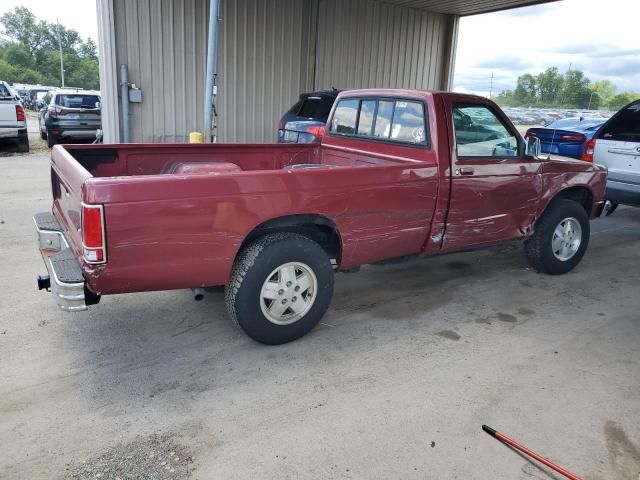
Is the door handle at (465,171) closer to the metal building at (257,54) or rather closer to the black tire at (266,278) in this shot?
the black tire at (266,278)

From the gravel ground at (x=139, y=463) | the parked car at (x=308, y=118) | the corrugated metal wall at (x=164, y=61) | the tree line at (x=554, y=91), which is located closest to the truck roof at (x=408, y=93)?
the gravel ground at (x=139, y=463)

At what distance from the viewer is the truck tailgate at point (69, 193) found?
309 cm

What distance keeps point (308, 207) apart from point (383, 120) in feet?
5.31

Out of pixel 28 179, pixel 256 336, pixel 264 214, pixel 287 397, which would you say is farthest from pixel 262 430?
pixel 28 179

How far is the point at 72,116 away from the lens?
14.2 meters

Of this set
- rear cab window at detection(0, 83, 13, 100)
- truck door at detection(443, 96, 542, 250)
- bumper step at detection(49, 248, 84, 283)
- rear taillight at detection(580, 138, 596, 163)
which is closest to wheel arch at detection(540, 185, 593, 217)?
truck door at detection(443, 96, 542, 250)

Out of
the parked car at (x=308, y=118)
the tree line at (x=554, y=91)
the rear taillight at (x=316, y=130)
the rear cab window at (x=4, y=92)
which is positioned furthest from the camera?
the tree line at (x=554, y=91)

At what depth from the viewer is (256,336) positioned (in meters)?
3.66

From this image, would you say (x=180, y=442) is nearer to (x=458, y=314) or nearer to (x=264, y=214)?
(x=264, y=214)

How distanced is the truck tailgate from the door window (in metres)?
2.89

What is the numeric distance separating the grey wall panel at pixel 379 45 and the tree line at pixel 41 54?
230 ft

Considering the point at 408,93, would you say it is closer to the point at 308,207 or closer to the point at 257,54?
the point at 308,207

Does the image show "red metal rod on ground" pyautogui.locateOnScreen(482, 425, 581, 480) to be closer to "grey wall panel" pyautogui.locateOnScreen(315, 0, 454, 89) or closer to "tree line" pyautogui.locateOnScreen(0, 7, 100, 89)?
"grey wall panel" pyautogui.locateOnScreen(315, 0, 454, 89)

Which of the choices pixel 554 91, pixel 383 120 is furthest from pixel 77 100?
pixel 554 91
